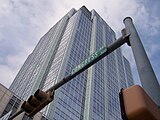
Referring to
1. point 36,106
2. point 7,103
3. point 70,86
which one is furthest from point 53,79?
point 36,106

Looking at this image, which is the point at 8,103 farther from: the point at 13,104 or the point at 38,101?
the point at 38,101

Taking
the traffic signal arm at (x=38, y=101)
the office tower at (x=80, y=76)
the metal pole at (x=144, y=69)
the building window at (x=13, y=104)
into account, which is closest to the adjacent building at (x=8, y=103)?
the building window at (x=13, y=104)

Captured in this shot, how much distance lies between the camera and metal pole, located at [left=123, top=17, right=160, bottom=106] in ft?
10.1

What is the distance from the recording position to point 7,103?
2716cm

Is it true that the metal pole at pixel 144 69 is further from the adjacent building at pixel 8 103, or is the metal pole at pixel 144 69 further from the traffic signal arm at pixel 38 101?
the adjacent building at pixel 8 103

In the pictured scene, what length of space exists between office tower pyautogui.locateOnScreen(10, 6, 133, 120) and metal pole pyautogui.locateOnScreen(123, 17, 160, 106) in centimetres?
3136

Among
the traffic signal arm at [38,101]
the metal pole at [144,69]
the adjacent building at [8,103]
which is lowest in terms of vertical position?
the metal pole at [144,69]

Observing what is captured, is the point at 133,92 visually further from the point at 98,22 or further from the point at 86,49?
the point at 98,22

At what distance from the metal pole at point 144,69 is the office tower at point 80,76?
31.4 m

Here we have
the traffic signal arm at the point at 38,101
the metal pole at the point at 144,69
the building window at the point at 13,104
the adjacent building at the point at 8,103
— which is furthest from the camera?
the building window at the point at 13,104

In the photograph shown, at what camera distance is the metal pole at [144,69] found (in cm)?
309

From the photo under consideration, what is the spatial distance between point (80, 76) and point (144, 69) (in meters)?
61.3

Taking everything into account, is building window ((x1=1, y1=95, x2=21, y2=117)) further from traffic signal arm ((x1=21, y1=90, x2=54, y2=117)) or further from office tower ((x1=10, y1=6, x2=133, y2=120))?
traffic signal arm ((x1=21, y1=90, x2=54, y2=117))

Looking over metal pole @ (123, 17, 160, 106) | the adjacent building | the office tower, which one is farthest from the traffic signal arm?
the office tower
